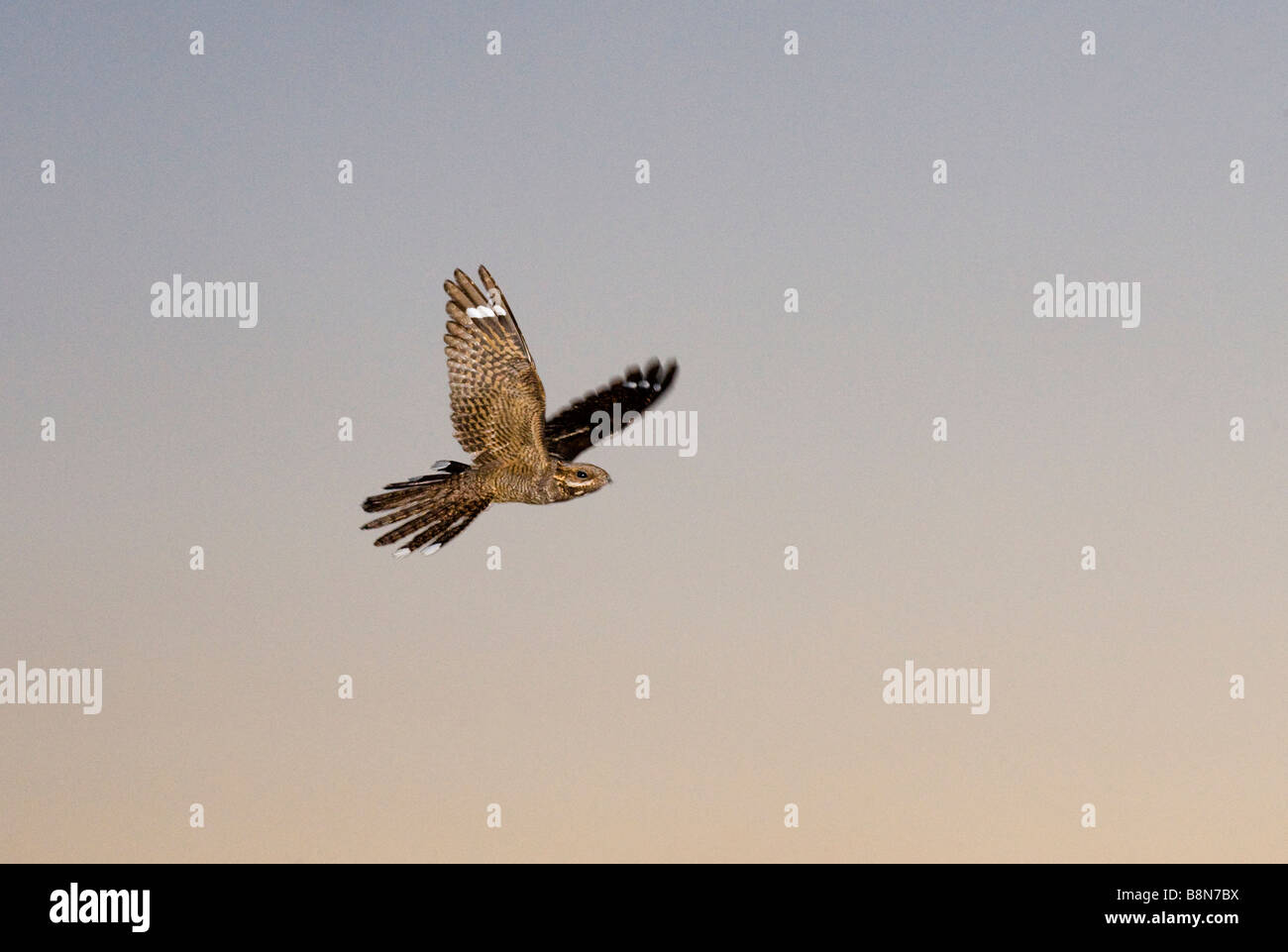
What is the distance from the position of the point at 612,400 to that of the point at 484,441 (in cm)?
513

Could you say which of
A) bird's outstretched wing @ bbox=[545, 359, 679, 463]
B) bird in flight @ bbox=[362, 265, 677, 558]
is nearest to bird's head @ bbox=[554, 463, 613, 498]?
bird in flight @ bbox=[362, 265, 677, 558]

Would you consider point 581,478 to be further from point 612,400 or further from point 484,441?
point 612,400

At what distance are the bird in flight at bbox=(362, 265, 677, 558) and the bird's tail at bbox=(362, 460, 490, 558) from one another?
13 mm

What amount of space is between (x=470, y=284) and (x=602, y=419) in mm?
4163

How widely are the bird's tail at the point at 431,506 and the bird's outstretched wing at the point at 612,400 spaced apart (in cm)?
375

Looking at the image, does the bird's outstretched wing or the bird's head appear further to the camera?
the bird's outstretched wing

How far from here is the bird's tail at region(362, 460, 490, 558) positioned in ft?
82.9

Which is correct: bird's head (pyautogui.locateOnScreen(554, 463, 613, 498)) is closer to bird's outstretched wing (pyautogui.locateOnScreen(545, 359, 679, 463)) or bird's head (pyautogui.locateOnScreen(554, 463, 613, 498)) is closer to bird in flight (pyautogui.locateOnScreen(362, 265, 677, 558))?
bird in flight (pyautogui.locateOnScreen(362, 265, 677, 558))

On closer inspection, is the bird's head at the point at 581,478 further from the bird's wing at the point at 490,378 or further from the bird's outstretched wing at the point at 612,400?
the bird's outstretched wing at the point at 612,400

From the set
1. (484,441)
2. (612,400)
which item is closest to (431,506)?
(484,441)

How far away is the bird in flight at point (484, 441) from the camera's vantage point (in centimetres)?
2538

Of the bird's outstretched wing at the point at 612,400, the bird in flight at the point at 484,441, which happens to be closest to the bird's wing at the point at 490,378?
the bird in flight at the point at 484,441
